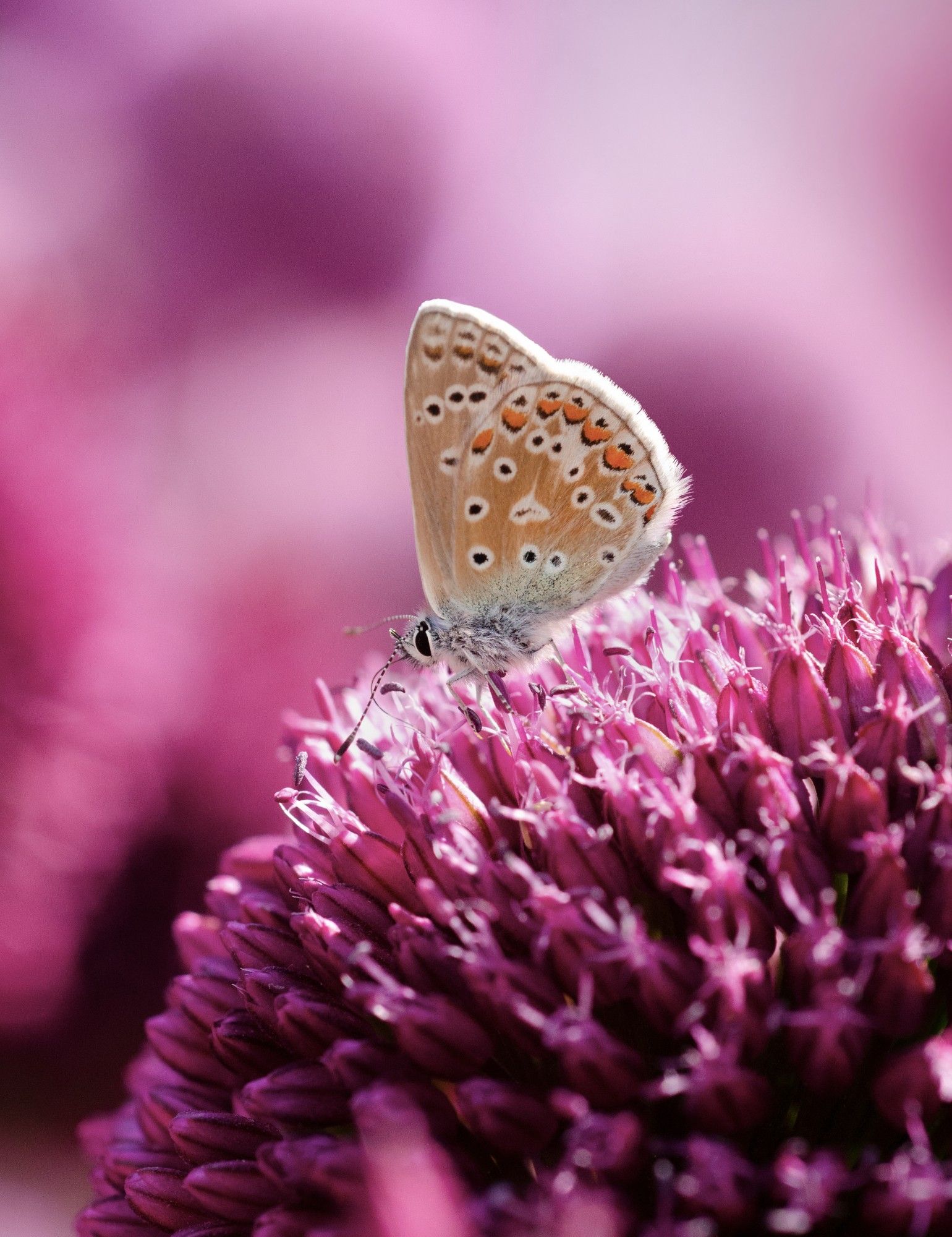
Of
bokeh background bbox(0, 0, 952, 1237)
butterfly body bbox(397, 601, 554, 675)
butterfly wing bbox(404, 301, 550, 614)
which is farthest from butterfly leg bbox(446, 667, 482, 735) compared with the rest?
bokeh background bbox(0, 0, 952, 1237)

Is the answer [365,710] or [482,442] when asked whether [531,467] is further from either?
[365,710]

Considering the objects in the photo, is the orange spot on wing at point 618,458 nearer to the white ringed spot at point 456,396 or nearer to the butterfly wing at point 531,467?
the butterfly wing at point 531,467

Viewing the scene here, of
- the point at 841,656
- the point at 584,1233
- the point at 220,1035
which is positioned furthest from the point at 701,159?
the point at 584,1233

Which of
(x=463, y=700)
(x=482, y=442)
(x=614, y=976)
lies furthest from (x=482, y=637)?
(x=614, y=976)

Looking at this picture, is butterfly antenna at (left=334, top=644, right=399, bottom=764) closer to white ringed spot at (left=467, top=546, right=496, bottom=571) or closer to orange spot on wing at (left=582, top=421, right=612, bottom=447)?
white ringed spot at (left=467, top=546, right=496, bottom=571)

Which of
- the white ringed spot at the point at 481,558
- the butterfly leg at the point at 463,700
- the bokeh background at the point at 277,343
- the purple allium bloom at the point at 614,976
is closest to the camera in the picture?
the purple allium bloom at the point at 614,976

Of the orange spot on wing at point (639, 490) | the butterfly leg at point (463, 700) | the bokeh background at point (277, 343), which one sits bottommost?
the butterfly leg at point (463, 700)

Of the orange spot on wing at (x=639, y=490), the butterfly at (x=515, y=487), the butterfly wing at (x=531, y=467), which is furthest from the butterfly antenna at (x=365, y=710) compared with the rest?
the orange spot on wing at (x=639, y=490)

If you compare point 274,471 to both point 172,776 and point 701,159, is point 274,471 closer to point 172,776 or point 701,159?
point 172,776
